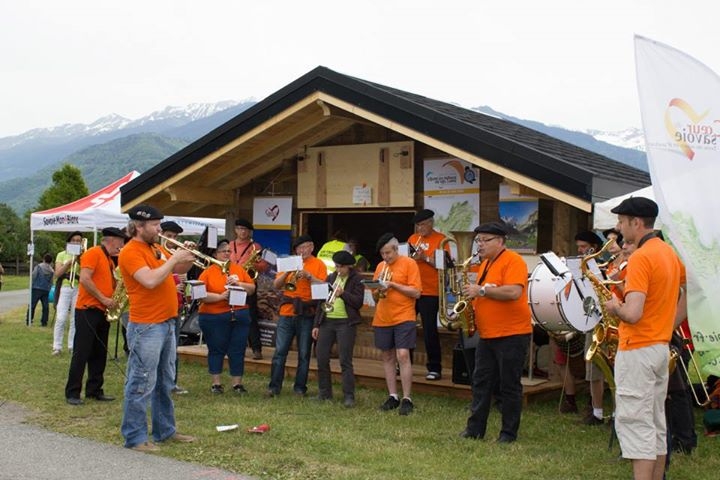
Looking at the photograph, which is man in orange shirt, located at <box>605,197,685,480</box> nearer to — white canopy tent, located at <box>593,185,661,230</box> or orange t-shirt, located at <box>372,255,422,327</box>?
white canopy tent, located at <box>593,185,661,230</box>

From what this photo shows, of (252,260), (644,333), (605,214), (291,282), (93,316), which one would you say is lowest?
(93,316)

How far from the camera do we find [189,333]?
12875 mm

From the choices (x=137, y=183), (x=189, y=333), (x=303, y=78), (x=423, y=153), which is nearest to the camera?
(x=303, y=78)

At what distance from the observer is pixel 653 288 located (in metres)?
4.89

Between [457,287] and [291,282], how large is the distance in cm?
189

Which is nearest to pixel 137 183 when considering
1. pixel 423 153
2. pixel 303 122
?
pixel 303 122

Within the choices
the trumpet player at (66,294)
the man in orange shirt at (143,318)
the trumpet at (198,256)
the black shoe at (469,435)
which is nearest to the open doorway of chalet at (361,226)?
the trumpet at (198,256)

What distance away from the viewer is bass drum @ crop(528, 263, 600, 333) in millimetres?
7281

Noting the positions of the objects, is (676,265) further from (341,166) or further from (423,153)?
(341,166)

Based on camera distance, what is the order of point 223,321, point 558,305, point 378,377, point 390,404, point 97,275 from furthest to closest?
point 378,377
point 223,321
point 97,275
point 390,404
point 558,305

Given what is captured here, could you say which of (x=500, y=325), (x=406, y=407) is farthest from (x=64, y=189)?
(x=500, y=325)

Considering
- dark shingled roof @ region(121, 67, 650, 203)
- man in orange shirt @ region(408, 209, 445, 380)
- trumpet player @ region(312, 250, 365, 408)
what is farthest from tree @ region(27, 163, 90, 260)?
trumpet player @ region(312, 250, 365, 408)

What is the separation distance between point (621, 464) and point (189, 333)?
8252 millimetres

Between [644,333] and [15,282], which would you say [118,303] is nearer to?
[644,333]
